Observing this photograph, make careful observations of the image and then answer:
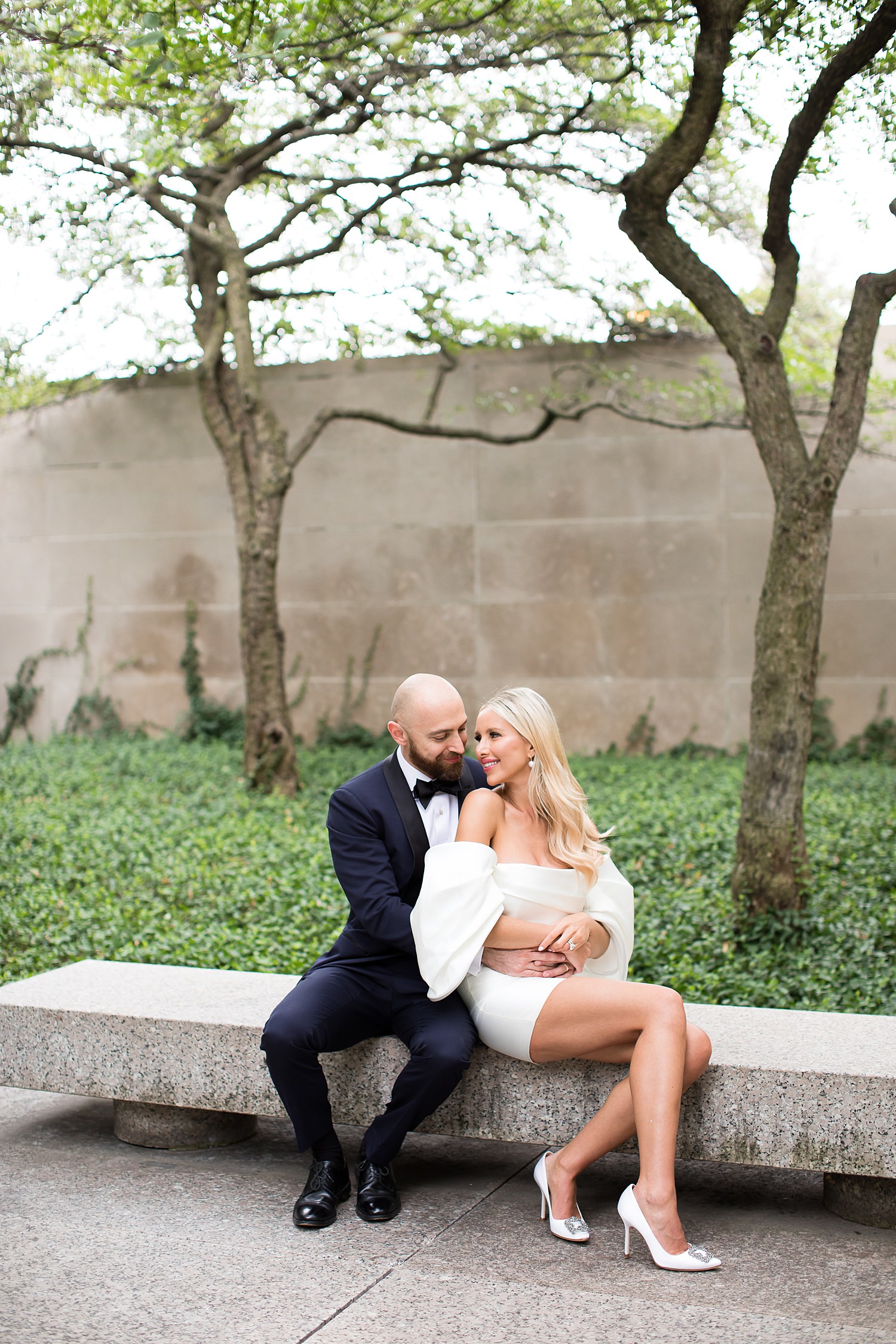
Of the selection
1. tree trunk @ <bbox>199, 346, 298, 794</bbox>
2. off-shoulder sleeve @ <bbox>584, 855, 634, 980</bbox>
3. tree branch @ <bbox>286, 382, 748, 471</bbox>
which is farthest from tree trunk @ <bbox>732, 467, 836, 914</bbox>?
tree branch @ <bbox>286, 382, 748, 471</bbox>

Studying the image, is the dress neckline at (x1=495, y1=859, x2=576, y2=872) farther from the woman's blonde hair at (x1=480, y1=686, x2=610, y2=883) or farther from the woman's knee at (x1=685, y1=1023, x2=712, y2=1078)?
the woman's knee at (x1=685, y1=1023, x2=712, y2=1078)

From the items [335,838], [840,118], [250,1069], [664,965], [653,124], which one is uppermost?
[653,124]

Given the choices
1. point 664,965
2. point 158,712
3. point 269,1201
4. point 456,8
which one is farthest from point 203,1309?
point 158,712

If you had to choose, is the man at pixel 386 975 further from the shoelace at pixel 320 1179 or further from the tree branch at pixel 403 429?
the tree branch at pixel 403 429

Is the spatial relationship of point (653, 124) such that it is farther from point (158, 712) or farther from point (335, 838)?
point (158, 712)

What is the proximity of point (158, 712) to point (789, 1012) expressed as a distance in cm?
1056

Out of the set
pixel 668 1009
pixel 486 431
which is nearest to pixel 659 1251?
pixel 668 1009

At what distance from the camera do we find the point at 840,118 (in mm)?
6504

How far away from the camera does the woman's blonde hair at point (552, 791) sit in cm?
374

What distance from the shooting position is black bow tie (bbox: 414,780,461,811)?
13.0ft

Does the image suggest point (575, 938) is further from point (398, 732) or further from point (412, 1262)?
point (412, 1262)

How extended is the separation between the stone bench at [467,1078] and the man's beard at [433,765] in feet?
2.83

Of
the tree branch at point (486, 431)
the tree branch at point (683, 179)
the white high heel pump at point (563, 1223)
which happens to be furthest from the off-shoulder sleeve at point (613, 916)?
the tree branch at point (486, 431)

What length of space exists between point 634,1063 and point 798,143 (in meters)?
5.02
